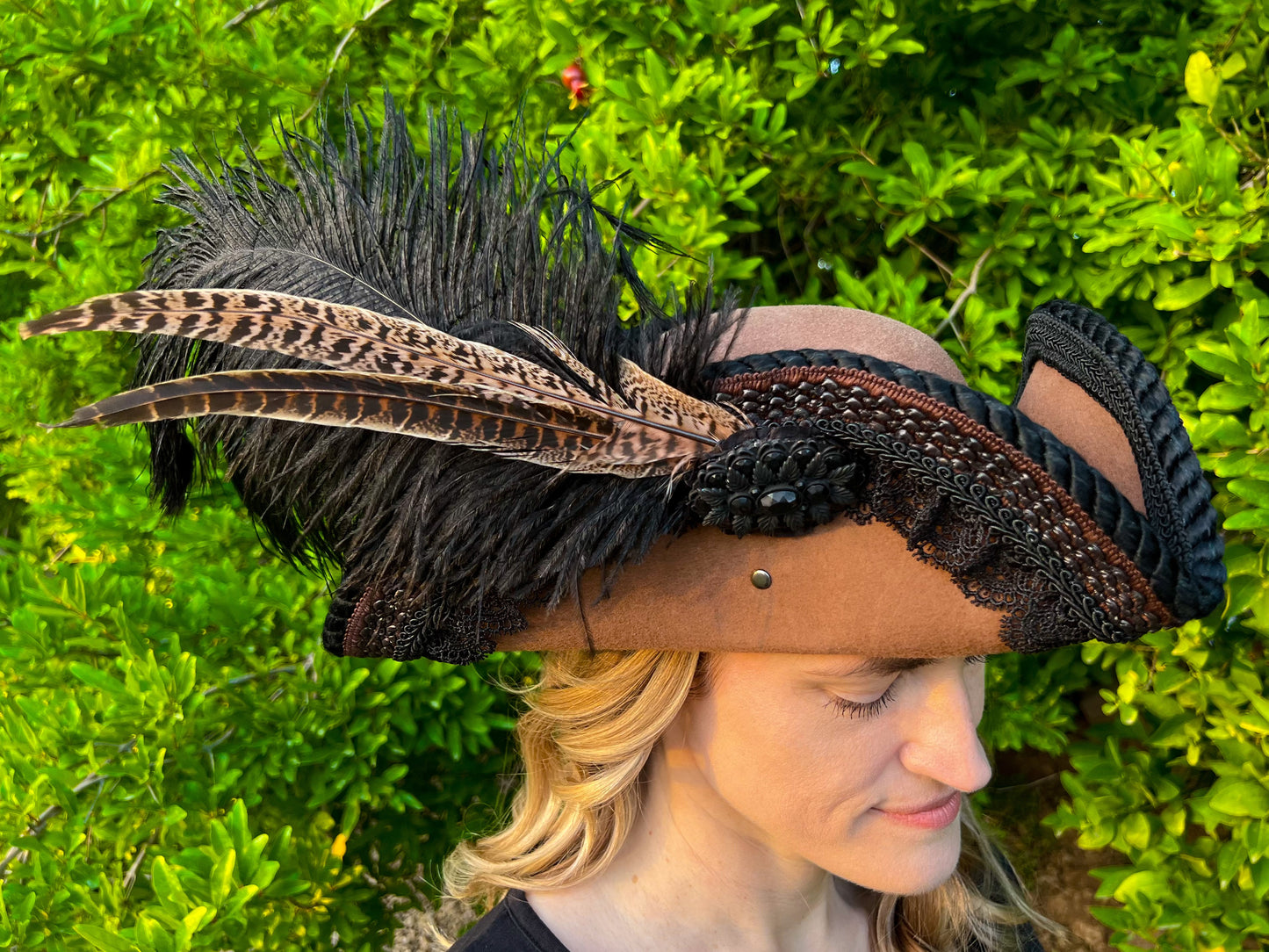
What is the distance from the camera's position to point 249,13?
109 inches

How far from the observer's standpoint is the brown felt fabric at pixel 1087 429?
4.15 ft

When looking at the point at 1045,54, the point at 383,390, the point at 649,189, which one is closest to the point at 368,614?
the point at 383,390

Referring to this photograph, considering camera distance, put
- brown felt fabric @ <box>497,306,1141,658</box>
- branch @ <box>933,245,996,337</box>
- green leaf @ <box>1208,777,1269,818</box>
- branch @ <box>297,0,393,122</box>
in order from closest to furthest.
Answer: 1. brown felt fabric @ <box>497,306,1141,658</box>
2. green leaf @ <box>1208,777,1269,818</box>
3. branch @ <box>933,245,996,337</box>
4. branch @ <box>297,0,393,122</box>

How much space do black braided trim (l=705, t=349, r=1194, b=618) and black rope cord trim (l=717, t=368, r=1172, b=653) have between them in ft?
0.03

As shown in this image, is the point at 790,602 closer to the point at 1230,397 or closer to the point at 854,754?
the point at 854,754

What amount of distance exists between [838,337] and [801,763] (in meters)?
0.57

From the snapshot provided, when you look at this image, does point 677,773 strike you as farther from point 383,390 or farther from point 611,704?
point 383,390

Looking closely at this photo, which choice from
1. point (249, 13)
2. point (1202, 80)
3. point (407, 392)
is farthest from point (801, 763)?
point (249, 13)

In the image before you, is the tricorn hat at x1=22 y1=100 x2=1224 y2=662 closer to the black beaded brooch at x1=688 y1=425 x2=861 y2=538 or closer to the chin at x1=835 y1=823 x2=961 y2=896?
the black beaded brooch at x1=688 y1=425 x2=861 y2=538

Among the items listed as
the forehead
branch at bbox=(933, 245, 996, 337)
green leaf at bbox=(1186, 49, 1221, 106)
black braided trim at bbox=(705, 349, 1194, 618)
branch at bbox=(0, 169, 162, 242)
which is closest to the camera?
black braided trim at bbox=(705, 349, 1194, 618)

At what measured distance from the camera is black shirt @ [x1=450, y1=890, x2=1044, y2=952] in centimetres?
170

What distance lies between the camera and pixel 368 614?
1499 mm

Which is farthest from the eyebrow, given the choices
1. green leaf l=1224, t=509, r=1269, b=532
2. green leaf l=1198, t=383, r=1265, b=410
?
→ green leaf l=1198, t=383, r=1265, b=410

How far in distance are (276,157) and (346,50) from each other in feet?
1.36
